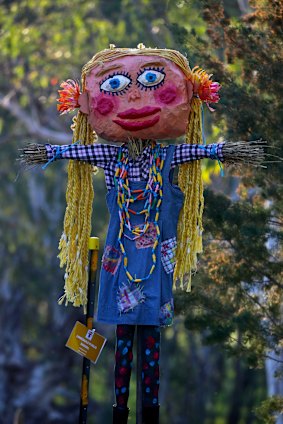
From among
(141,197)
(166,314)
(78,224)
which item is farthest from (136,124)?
(166,314)

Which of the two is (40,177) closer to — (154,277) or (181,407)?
(181,407)

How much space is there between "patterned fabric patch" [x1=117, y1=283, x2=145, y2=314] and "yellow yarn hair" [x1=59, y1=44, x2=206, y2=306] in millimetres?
336

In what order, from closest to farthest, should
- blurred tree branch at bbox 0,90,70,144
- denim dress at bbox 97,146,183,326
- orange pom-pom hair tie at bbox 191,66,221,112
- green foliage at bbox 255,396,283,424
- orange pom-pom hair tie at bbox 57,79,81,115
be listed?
denim dress at bbox 97,146,183,326
orange pom-pom hair tie at bbox 191,66,221,112
orange pom-pom hair tie at bbox 57,79,81,115
green foliage at bbox 255,396,283,424
blurred tree branch at bbox 0,90,70,144

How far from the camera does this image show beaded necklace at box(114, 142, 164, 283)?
600cm

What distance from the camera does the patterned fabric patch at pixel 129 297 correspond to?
233 inches

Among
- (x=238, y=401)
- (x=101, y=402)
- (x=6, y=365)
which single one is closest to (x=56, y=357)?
(x=6, y=365)

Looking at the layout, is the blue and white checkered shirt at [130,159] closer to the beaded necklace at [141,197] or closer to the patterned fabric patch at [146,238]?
the beaded necklace at [141,197]

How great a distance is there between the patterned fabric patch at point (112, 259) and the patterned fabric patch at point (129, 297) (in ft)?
0.47

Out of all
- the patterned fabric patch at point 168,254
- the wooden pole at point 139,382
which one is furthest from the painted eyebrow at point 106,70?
the wooden pole at point 139,382

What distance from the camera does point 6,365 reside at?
1950 centimetres

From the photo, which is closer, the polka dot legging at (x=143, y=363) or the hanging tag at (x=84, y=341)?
Answer: the polka dot legging at (x=143, y=363)

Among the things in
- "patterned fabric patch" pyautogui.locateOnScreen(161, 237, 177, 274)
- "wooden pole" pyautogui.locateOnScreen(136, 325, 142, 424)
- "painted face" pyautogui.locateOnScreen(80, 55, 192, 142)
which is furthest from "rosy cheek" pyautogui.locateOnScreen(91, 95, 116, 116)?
"wooden pole" pyautogui.locateOnScreen(136, 325, 142, 424)

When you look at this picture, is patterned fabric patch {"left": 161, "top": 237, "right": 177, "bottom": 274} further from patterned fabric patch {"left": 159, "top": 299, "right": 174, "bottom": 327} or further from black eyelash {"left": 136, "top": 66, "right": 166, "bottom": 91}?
black eyelash {"left": 136, "top": 66, "right": 166, "bottom": 91}

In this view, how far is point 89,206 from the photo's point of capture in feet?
21.0
